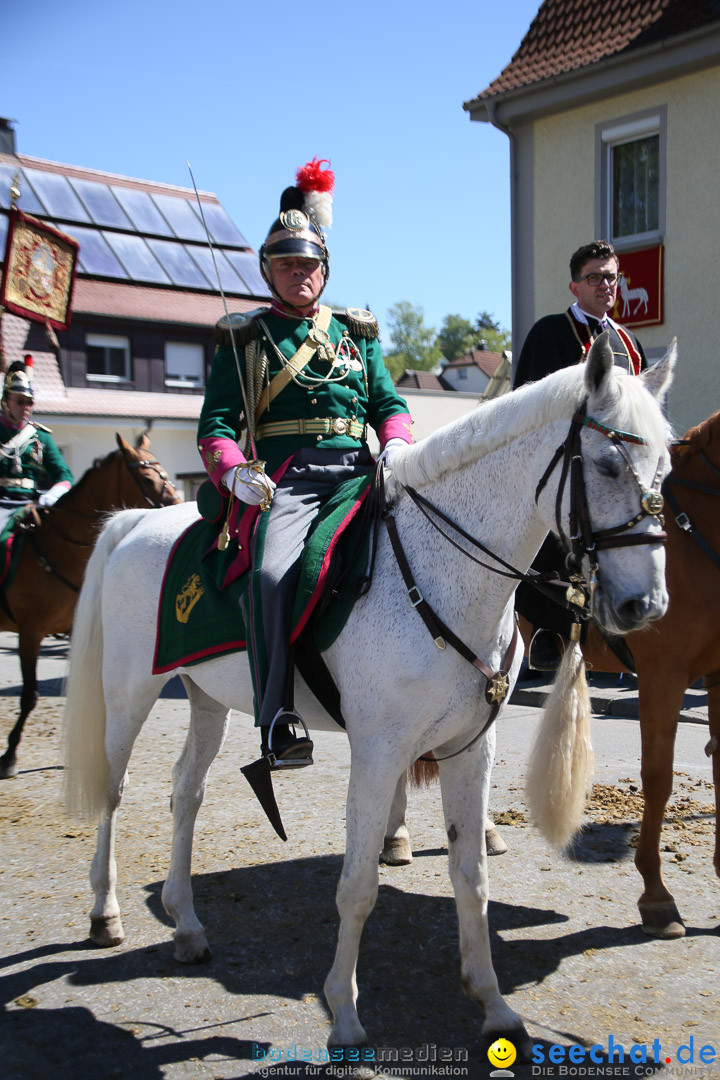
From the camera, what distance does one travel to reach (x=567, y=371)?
2.82 metres

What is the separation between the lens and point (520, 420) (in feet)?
9.47

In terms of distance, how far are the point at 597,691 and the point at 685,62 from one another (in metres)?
A: 7.93

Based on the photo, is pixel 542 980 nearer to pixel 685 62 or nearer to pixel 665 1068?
pixel 665 1068

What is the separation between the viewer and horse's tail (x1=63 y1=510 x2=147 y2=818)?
13.8ft

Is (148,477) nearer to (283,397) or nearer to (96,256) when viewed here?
(283,397)

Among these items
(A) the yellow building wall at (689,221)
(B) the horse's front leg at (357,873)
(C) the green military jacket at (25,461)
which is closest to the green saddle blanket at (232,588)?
(B) the horse's front leg at (357,873)

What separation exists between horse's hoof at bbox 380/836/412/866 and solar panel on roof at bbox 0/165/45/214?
24009 mm

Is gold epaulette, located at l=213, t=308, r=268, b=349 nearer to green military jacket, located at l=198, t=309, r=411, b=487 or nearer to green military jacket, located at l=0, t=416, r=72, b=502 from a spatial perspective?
green military jacket, located at l=198, t=309, r=411, b=487

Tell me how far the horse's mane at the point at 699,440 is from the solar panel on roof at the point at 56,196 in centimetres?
2481

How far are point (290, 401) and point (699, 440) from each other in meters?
1.93

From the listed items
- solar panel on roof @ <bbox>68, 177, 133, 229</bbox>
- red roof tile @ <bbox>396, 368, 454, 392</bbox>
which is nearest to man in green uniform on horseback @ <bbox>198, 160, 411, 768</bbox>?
solar panel on roof @ <bbox>68, 177, 133, 229</bbox>

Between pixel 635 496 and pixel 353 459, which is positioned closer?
pixel 635 496

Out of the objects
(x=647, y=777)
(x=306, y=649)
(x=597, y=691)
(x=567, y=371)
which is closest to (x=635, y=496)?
(x=567, y=371)

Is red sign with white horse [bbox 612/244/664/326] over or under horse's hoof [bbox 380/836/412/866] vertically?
over
